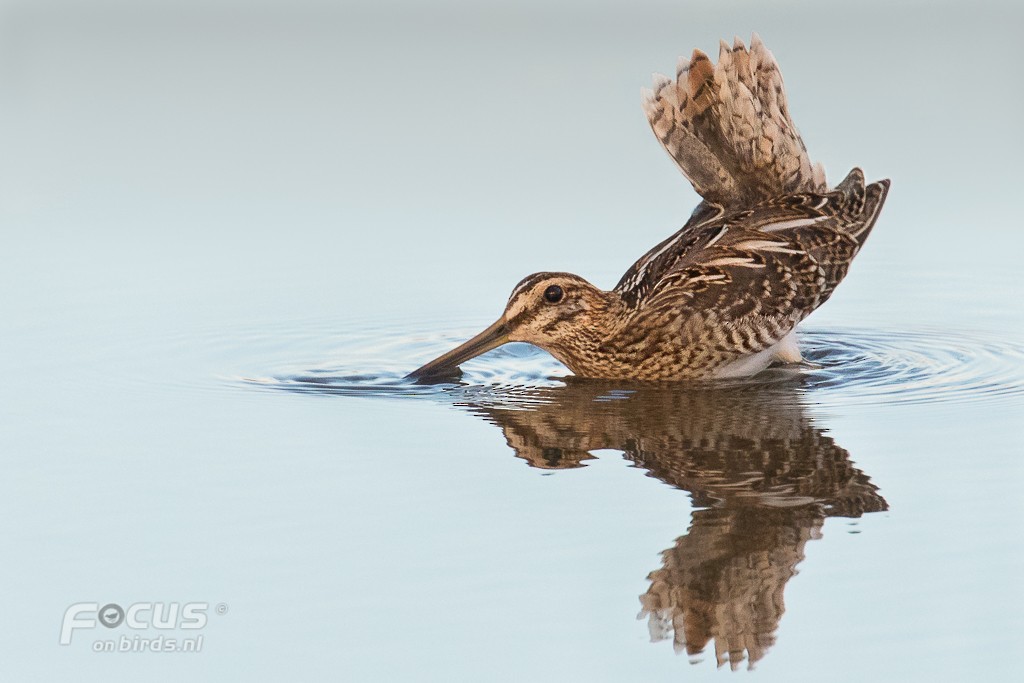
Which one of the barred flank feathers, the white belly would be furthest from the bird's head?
the barred flank feathers

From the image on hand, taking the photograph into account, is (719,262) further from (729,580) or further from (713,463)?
(729,580)

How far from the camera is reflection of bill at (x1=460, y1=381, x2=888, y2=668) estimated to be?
4949 millimetres

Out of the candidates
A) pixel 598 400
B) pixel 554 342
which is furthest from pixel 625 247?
pixel 598 400

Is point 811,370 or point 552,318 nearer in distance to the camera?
point 811,370

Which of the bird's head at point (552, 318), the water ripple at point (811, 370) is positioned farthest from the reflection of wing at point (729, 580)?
the bird's head at point (552, 318)

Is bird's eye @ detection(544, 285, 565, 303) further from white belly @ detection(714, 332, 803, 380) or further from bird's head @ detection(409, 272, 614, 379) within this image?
white belly @ detection(714, 332, 803, 380)

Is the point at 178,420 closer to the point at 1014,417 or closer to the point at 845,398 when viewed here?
the point at 845,398

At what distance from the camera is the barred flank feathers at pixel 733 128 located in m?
9.66

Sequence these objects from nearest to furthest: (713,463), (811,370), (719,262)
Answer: (713,463) < (811,370) < (719,262)

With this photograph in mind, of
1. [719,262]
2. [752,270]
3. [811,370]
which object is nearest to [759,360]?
[811,370]

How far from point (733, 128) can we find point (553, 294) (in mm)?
1537

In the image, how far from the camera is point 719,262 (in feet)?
30.2

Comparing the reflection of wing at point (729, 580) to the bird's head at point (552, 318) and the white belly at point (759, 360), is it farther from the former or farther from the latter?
the bird's head at point (552, 318)

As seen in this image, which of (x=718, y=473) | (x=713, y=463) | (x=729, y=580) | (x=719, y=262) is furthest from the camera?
(x=719, y=262)
